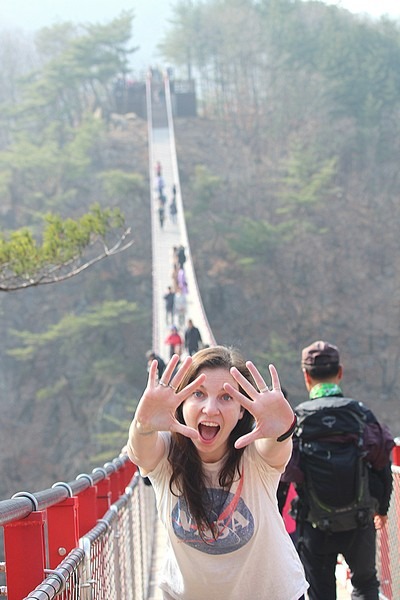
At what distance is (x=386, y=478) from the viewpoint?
2.94m

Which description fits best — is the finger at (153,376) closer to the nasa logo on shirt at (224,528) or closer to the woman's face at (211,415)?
the woman's face at (211,415)

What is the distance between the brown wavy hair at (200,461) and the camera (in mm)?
1954

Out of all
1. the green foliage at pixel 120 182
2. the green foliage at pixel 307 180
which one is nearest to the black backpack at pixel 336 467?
the green foliage at pixel 120 182

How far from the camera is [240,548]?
1.95 m

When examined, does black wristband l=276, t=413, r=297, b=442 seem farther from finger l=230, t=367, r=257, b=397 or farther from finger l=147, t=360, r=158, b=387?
finger l=147, t=360, r=158, b=387

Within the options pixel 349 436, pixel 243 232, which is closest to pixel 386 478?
pixel 349 436

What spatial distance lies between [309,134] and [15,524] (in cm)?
3346

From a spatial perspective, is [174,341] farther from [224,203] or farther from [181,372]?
[224,203]

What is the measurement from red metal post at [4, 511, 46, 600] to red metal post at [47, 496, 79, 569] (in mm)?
340

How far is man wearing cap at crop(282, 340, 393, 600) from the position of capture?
115 inches

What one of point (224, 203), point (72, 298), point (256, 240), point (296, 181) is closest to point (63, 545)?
point (256, 240)

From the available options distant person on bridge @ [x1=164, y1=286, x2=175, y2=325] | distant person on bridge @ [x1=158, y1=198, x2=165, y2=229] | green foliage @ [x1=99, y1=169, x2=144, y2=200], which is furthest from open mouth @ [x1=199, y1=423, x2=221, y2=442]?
green foliage @ [x1=99, y1=169, x2=144, y2=200]

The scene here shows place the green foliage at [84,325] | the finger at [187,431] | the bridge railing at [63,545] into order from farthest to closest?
the green foliage at [84,325] < the finger at [187,431] < the bridge railing at [63,545]

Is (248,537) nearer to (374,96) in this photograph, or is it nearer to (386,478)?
(386,478)
